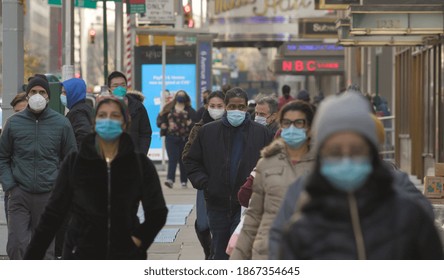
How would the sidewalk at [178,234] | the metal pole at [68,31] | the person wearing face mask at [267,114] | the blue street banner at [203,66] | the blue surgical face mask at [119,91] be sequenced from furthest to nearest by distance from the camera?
1. the blue street banner at [203,66]
2. the metal pole at [68,31]
3. the blue surgical face mask at [119,91]
4. the sidewalk at [178,234]
5. the person wearing face mask at [267,114]

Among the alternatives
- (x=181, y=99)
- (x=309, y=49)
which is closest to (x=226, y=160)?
(x=181, y=99)

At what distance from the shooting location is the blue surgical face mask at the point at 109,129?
6.78 metres

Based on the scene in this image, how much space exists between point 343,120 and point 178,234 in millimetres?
12734

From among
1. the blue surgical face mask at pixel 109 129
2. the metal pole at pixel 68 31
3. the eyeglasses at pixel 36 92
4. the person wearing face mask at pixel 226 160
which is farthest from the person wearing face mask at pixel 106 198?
the metal pole at pixel 68 31

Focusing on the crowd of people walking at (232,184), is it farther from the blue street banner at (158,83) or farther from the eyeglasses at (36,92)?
the blue street banner at (158,83)

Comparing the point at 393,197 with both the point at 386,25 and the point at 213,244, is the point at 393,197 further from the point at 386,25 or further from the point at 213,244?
the point at 386,25

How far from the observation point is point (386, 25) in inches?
805

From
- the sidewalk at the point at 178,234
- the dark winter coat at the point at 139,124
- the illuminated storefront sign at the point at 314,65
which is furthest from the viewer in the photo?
the illuminated storefront sign at the point at 314,65

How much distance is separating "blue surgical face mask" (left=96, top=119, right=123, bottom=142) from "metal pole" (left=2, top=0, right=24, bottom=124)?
27.1 ft

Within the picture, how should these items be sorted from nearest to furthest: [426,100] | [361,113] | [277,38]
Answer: [361,113] < [426,100] < [277,38]

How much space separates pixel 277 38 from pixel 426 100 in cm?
3174

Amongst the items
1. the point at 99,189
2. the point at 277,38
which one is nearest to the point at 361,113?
the point at 99,189

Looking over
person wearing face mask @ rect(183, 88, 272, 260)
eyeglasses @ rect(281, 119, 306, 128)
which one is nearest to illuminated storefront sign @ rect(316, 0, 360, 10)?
person wearing face mask @ rect(183, 88, 272, 260)

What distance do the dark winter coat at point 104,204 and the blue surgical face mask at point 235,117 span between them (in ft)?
13.5
